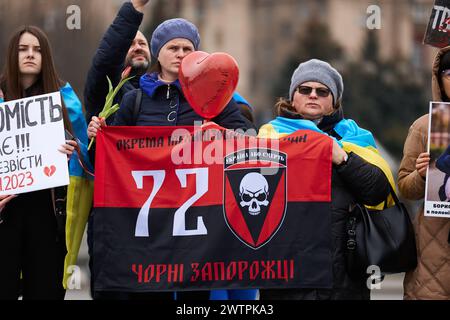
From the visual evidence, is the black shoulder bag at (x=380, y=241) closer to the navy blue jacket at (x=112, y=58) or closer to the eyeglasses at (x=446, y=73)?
the eyeglasses at (x=446, y=73)

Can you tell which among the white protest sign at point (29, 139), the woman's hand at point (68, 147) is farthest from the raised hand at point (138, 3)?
the woman's hand at point (68, 147)

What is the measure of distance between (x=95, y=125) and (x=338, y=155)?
1.36m

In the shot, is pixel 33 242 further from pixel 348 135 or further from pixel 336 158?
pixel 348 135

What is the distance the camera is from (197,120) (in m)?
6.43

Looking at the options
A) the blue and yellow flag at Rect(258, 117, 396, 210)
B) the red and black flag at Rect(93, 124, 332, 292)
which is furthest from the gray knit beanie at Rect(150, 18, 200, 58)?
the blue and yellow flag at Rect(258, 117, 396, 210)

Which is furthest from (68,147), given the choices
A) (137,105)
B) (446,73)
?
(446,73)

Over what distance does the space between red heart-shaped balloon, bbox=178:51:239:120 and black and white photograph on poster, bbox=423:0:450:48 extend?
124cm

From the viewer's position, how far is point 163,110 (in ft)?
21.2

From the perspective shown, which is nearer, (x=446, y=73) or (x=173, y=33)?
→ (x=446, y=73)

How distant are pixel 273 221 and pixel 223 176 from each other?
1.22ft

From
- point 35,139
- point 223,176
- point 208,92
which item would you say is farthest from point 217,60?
point 35,139

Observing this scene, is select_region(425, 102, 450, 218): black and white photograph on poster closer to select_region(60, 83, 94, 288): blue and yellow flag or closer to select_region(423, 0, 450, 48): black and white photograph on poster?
select_region(423, 0, 450, 48): black and white photograph on poster

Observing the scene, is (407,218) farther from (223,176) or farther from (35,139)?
(35,139)

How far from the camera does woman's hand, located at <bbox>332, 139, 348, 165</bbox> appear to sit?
6195 millimetres
